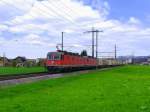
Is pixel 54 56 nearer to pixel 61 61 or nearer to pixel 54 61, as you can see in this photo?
pixel 54 61

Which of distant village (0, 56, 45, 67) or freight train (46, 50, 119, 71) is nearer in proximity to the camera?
freight train (46, 50, 119, 71)

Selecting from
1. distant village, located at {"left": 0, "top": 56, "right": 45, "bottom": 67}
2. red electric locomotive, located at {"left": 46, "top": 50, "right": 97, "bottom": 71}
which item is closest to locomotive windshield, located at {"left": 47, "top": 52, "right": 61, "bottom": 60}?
red electric locomotive, located at {"left": 46, "top": 50, "right": 97, "bottom": 71}

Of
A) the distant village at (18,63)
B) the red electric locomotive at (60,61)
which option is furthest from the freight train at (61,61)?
the distant village at (18,63)

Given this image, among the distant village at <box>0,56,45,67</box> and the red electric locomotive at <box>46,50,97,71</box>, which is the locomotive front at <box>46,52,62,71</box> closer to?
the red electric locomotive at <box>46,50,97,71</box>

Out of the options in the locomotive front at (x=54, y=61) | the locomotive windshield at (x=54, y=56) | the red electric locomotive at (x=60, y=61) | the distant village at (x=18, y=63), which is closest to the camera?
the locomotive front at (x=54, y=61)

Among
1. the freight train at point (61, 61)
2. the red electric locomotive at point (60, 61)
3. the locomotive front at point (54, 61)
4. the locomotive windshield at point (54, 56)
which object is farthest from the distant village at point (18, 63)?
the locomotive front at point (54, 61)

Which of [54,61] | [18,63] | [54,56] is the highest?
[54,56]

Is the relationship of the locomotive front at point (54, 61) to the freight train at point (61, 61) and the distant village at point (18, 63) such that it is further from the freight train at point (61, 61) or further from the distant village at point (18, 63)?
the distant village at point (18, 63)

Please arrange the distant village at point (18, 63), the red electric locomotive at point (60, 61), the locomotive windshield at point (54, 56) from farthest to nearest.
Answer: the distant village at point (18, 63)
the locomotive windshield at point (54, 56)
the red electric locomotive at point (60, 61)

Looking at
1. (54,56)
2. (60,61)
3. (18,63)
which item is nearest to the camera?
(60,61)

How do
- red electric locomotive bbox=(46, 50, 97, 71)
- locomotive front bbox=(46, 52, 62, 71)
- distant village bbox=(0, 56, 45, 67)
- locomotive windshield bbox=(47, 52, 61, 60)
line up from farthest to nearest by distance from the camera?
distant village bbox=(0, 56, 45, 67) < locomotive windshield bbox=(47, 52, 61, 60) < red electric locomotive bbox=(46, 50, 97, 71) < locomotive front bbox=(46, 52, 62, 71)

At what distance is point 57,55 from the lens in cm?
5672

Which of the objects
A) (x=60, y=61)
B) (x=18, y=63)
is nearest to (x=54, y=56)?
(x=60, y=61)

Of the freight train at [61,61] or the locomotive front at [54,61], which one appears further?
Answer: the freight train at [61,61]
